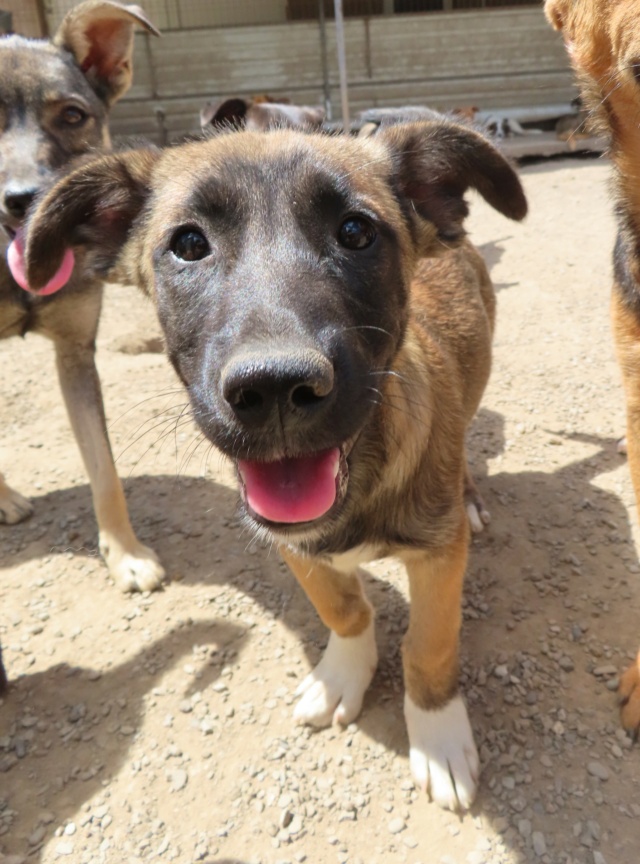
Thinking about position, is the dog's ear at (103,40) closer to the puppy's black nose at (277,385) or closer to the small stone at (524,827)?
the puppy's black nose at (277,385)

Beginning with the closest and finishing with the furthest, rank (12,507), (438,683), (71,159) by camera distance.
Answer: (438,683) < (71,159) < (12,507)

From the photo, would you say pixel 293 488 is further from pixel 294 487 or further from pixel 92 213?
pixel 92 213

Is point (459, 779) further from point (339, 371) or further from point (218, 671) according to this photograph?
point (339, 371)

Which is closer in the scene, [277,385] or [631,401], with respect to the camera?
[277,385]

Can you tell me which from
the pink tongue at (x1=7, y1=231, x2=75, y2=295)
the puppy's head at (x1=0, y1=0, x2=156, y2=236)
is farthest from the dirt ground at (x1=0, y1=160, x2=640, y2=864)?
the puppy's head at (x1=0, y1=0, x2=156, y2=236)

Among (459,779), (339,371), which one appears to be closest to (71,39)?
(339,371)

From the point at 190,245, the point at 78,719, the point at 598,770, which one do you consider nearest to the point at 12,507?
the point at 78,719

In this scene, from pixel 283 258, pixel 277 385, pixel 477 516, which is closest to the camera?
pixel 277 385
